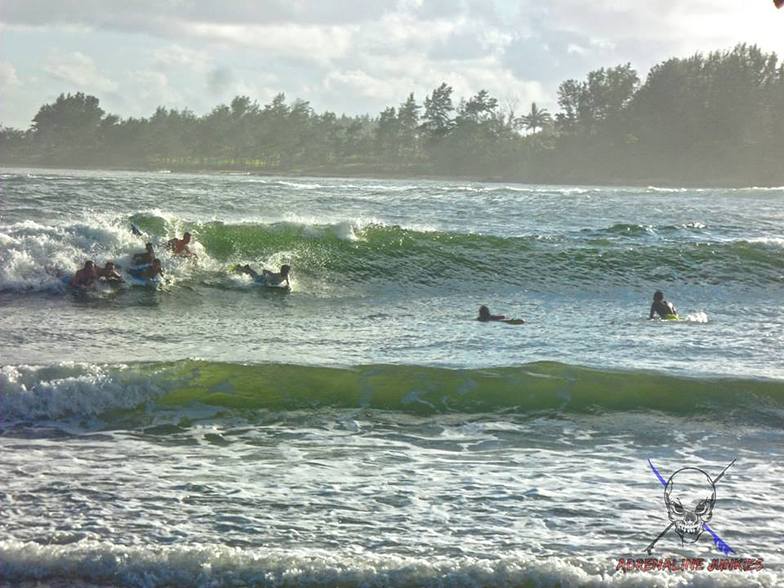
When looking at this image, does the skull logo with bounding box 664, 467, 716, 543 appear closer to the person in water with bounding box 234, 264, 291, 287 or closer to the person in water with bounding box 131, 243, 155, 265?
the person in water with bounding box 234, 264, 291, 287

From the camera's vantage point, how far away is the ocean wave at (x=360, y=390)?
29.4 ft

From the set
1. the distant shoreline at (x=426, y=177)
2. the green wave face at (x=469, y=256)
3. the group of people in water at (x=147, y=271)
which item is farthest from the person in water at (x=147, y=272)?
the distant shoreline at (x=426, y=177)

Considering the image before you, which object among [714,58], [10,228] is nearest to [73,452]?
[10,228]

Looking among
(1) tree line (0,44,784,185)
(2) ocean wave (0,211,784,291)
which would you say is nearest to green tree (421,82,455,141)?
(1) tree line (0,44,784,185)

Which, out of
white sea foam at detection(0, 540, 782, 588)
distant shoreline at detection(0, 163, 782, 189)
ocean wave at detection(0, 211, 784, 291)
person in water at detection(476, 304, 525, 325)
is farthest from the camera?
distant shoreline at detection(0, 163, 782, 189)

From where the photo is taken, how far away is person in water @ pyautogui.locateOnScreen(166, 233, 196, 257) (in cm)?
1964

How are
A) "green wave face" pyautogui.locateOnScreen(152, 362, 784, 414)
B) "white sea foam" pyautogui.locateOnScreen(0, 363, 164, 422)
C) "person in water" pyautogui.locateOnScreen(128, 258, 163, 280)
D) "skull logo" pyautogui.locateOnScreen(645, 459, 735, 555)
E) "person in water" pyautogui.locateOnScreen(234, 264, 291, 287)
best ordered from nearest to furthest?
1. "skull logo" pyautogui.locateOnScreen(645, 459, 735, 555)
2. "white sea foam" pyautogui.locateOnScreen(0, 363, 164, 422)
3. "green wave face" pyautogui.locateOnScreen(152, 362, 784, 414)
4. "person in water" pyautogui.locateOnScreen(128, 258, 163, 280)
5. "person in water" pyautogui.locateOnScreen(234, 264, 291, 287)

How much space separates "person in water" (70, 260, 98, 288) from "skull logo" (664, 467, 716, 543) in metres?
12.0

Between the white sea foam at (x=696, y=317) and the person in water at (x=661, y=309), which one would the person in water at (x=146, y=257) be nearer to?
the person in water at (x=661, y=309)

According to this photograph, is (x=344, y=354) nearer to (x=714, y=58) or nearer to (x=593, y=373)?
(x=593, y=373)

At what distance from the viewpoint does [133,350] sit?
11.7 m

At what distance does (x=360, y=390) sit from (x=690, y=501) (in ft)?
13.4

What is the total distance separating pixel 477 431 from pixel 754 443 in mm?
2304

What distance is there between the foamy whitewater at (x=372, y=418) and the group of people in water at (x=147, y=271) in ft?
0.76
